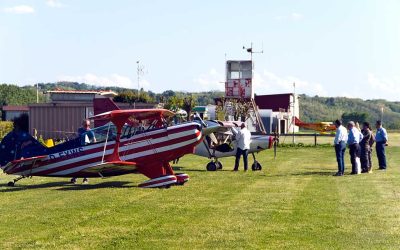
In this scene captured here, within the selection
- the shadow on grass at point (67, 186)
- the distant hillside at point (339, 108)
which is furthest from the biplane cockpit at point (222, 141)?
the distant hillside at point (339, 108)

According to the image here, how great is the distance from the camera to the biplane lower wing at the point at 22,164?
16.4 meters

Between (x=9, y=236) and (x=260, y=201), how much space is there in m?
5.76

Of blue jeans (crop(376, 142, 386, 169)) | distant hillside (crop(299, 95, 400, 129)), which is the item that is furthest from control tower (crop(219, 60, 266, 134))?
distant hillside (crop(299, 95, 400, 129))

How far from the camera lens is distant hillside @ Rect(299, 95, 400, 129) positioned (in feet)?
515

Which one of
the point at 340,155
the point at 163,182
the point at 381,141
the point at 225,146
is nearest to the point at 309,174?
the point at 340,155

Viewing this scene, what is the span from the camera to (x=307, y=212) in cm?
Result: 1168

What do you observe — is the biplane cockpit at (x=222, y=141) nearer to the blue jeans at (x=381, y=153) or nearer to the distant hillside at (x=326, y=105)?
the blue jeans at (x=381, y=153)

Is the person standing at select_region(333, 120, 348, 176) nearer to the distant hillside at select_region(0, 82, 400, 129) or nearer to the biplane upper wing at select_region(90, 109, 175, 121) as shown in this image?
the biplane upper wing at select_region(90, 109, 175, 121)

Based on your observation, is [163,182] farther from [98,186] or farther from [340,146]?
[340,146]

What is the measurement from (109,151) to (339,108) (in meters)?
159

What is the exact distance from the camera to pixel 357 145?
2050 cm

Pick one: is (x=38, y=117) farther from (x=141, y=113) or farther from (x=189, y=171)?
(x=141, y=113)

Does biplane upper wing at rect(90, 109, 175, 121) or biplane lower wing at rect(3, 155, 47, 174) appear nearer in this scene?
biplane upper wing at rect(90, 109, 175, 121)

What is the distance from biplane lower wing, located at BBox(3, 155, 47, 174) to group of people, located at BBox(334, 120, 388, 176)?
31.4 feet
